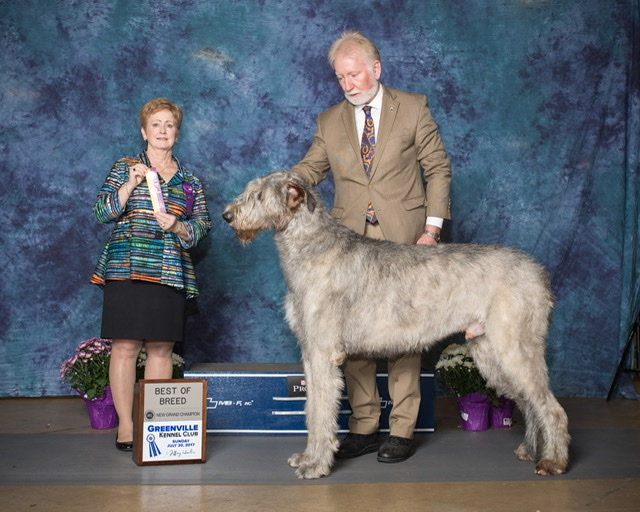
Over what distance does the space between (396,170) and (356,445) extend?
5.57 feet

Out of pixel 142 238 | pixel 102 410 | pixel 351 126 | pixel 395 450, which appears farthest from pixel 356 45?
pixel 102 410

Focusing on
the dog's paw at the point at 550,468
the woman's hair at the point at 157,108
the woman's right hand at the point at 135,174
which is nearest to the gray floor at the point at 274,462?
the dog's paw at the point at 550,468

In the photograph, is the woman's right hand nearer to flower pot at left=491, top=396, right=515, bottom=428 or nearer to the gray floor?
the gray floor

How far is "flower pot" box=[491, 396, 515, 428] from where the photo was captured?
533cm

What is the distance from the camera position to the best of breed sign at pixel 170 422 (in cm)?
420

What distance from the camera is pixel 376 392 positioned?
15.4ft

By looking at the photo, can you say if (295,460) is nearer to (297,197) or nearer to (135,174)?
(297,197)

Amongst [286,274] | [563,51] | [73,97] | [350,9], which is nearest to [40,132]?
[73,97]

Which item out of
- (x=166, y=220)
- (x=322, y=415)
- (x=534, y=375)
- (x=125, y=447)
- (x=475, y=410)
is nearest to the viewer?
(x=322, y=415)

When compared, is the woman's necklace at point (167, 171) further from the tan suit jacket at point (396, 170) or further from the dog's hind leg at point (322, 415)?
the dog's hind leg at point (322, 415)

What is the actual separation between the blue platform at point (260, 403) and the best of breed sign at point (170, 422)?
692 mm

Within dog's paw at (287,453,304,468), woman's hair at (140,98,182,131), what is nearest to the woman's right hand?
woman's hair at (140,98,182,131)

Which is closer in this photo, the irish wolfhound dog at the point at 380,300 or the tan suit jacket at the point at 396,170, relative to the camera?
the irish wolfhound dog at the point at 380,300

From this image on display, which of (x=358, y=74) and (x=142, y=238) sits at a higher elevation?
(x=358, y=74)
